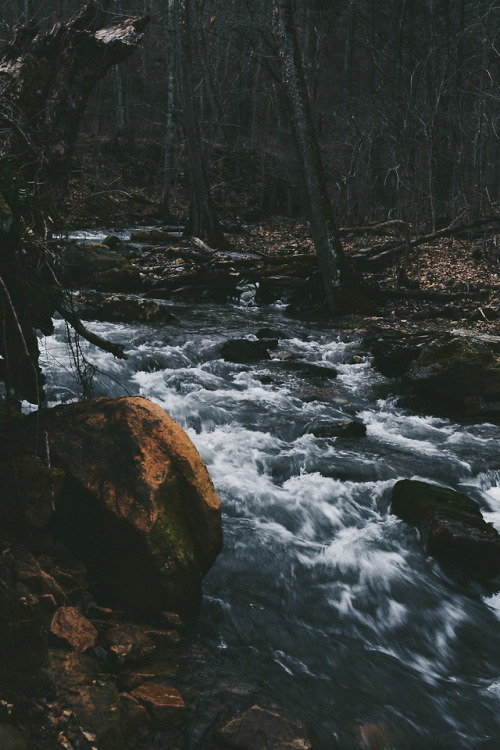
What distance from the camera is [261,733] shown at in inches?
101

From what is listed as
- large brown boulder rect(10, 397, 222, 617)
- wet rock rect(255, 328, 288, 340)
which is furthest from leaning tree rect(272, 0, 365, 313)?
large brown boulder rect(10, 397, 222, 617)

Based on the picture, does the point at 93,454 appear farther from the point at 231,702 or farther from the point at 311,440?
the point at 311,440

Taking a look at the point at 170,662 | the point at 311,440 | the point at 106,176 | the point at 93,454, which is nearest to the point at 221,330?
the point at 311,440

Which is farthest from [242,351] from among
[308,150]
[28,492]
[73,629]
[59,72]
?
[73,629]

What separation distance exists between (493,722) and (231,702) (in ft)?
4.99

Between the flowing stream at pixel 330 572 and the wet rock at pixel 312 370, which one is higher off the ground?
the wet rock at pixel 312 370

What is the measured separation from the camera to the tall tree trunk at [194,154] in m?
16.5

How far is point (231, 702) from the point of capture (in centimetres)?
283

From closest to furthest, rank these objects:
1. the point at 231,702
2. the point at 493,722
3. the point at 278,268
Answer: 1. the point at 231,702
2. the point at 493,722
3. the point at 278,268

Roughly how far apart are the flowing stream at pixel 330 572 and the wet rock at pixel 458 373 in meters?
0.41

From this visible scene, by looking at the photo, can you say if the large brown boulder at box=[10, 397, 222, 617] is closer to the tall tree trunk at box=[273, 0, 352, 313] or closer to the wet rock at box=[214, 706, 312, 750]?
the wet rock at box=[214, 706, 312, 750]

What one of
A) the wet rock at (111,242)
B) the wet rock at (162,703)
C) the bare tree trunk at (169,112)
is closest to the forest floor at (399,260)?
the bare tree trunk at (169,112)

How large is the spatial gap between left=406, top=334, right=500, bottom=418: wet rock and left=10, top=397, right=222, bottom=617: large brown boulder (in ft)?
14.9

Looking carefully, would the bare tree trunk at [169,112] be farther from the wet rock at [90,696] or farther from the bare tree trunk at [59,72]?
the wet rock at [90,696]
